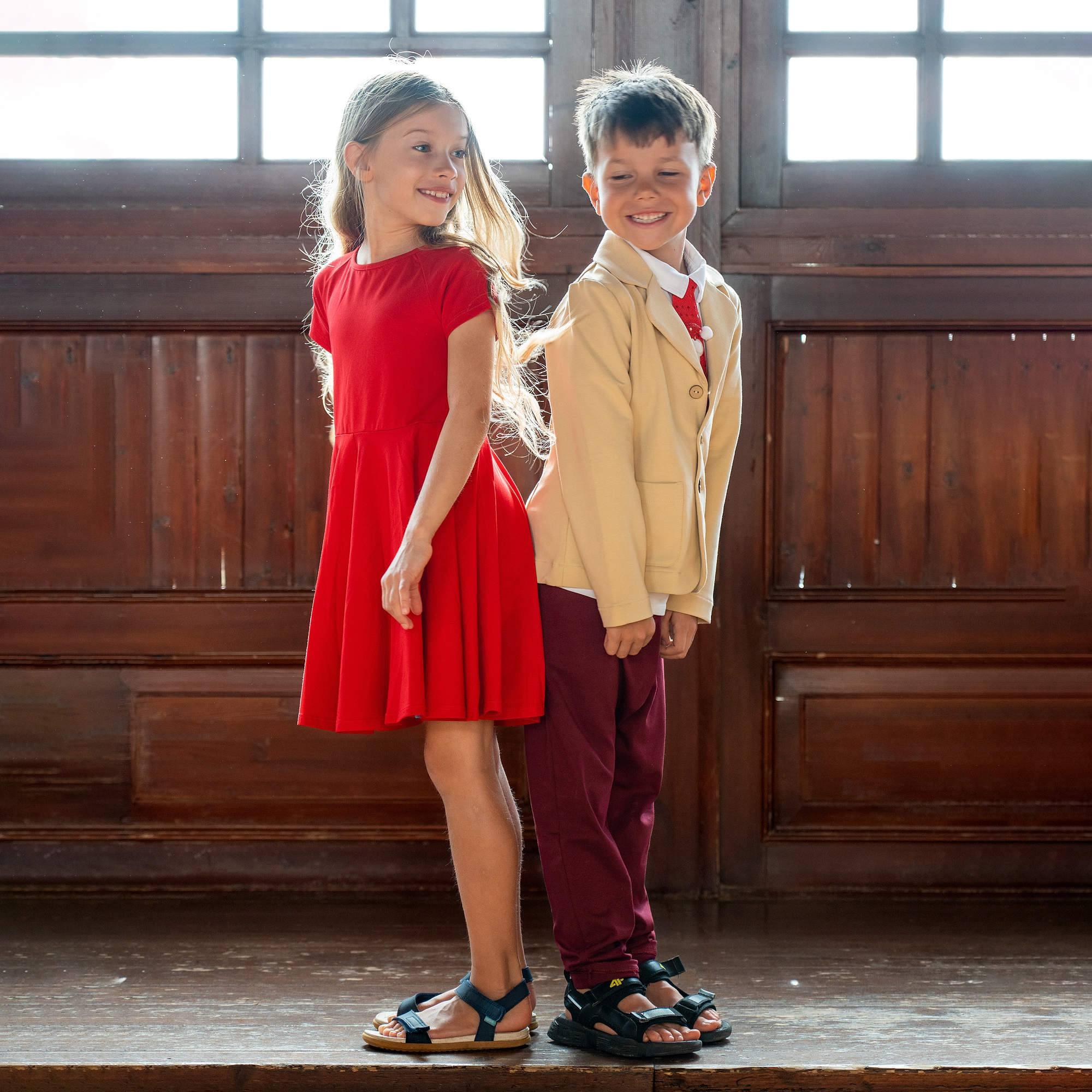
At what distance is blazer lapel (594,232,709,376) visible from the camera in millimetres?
1579

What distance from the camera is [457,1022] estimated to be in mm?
1572

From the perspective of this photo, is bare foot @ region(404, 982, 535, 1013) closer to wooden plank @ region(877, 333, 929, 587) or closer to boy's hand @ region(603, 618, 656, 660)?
boy's hand @ region(603, 618, 656, 660)

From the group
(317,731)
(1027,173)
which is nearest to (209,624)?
(317,731)

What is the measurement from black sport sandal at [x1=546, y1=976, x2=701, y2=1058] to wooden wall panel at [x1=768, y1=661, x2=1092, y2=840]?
0.94m

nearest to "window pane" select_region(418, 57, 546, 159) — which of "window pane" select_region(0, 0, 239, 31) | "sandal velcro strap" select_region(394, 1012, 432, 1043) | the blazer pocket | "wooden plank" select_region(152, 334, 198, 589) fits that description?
"window pane" select_region(0, 0, 239, 31)

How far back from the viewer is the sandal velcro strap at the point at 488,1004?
5.11 ft

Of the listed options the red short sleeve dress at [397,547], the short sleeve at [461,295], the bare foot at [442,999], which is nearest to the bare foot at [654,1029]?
the bare foot at [442,999]

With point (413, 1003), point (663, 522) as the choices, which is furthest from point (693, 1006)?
point (663, 522)

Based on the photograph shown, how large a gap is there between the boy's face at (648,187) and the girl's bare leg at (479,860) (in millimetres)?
742

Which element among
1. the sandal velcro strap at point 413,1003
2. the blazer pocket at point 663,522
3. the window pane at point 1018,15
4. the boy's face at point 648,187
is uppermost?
the window pane at point 1018,15

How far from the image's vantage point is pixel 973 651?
95.6 inches

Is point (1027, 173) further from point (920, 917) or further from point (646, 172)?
point (920, 917)

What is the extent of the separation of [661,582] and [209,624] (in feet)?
4.03

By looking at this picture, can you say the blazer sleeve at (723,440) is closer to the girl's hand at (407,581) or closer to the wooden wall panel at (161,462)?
the girl's hand at (407,581)
